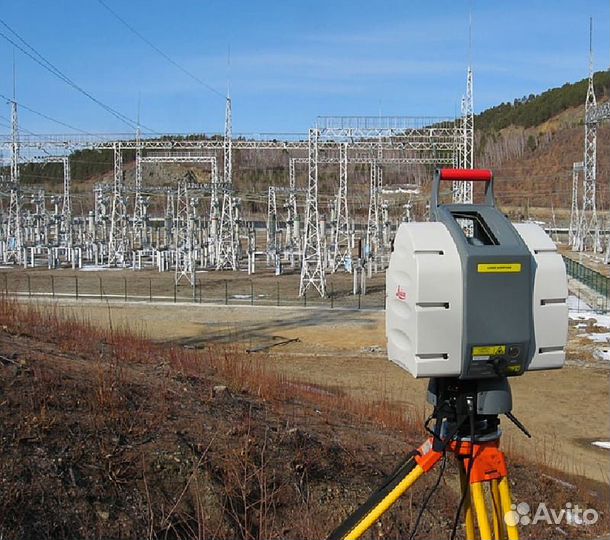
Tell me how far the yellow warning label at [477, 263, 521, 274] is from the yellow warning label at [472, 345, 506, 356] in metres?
0.23

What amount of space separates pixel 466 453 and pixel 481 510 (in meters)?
0.19

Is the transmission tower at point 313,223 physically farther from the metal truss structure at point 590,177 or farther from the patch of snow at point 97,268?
the metal truss structure at point 590,177

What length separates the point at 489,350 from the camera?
7.41ft

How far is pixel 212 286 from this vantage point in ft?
94.2

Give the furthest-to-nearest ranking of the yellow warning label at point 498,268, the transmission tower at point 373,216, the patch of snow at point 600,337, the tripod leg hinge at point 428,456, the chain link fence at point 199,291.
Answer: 1. the transmission tower at point 373,216
2. the chain link fence at point 199,291
3. the patch of snow at point 600,337
4. the tripod leg hinge at point 428,456
5. the yellow warning label at point 498,268

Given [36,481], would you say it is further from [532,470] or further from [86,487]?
[532,470]

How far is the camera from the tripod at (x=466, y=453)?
2.35 meters

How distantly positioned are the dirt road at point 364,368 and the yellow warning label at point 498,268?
5914mm

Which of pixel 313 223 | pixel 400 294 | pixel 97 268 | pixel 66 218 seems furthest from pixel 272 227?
pixel 400 294

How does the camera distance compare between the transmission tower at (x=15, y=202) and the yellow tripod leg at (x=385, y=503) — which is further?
the transmission tower at (x=15, y=202)

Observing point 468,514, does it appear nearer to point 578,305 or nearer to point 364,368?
point 364,368

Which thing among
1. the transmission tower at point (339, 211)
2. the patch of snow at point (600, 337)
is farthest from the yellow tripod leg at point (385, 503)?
the transmission tower at point (339, 211)

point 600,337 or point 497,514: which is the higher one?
point 497,514

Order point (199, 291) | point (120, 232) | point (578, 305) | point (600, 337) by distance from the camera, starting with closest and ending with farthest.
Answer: point (600, 337)
point (578, 305)
point (199, 291)
point (120, 232)
